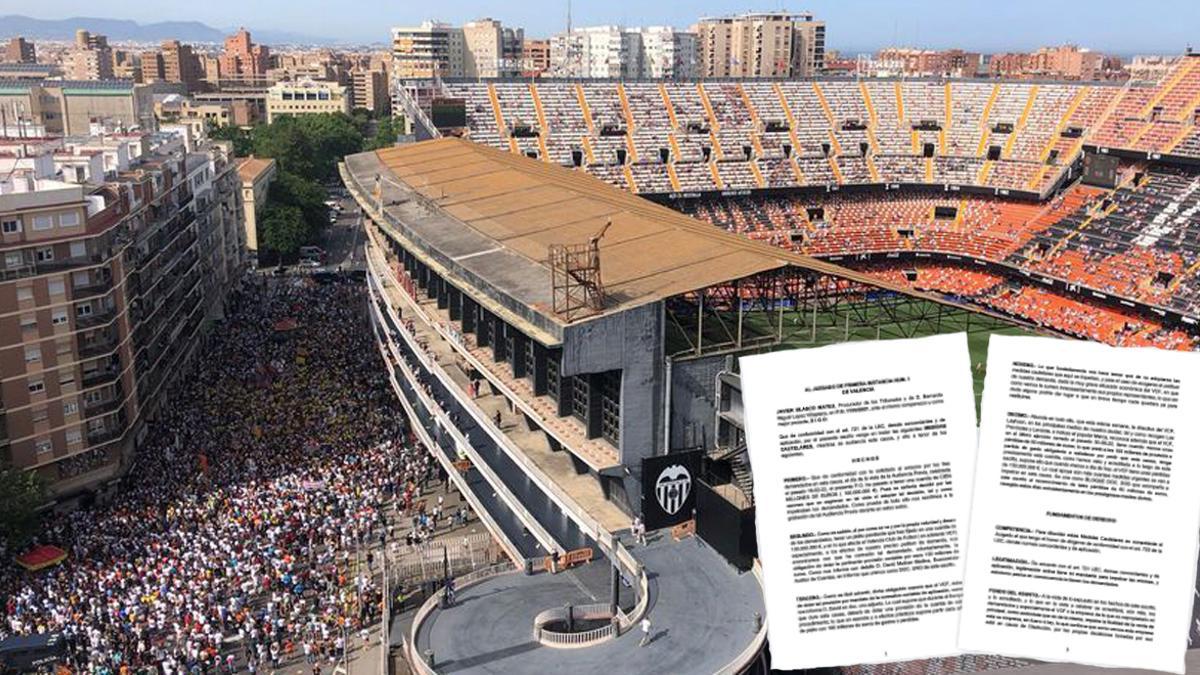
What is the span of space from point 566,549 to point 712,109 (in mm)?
58905

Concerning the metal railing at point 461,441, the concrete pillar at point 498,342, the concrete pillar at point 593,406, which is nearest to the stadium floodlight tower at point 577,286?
the concrete pillar at point 593,406

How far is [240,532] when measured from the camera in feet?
123

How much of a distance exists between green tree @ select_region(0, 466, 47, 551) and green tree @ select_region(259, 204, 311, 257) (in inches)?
2172

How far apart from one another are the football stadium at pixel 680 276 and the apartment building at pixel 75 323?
39.1 feet

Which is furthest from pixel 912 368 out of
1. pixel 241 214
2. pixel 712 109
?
pixel 241 214

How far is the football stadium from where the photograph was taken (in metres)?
27.2

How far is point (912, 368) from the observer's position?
34.3 feet

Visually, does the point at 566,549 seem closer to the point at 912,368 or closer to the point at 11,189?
the point at 912,368

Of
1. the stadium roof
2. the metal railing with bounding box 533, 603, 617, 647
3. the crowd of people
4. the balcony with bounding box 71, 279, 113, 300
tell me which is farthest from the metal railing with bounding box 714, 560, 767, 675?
the balcony with bounding box 71, 279, 113, 300

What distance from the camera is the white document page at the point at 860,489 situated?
10312 mm

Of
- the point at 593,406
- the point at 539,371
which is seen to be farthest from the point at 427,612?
the point at 539,371

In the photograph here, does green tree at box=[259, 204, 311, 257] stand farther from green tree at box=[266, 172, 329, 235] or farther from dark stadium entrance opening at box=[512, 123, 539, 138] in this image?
dark stadium entrance opening at box=[512, 123, 539, 138]

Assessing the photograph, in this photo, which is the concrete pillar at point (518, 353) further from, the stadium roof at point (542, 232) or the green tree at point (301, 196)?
the green tree at point (301, 196)

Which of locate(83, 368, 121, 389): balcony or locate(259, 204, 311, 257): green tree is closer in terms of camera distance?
locate(83, 368, 121, 389): balcony
